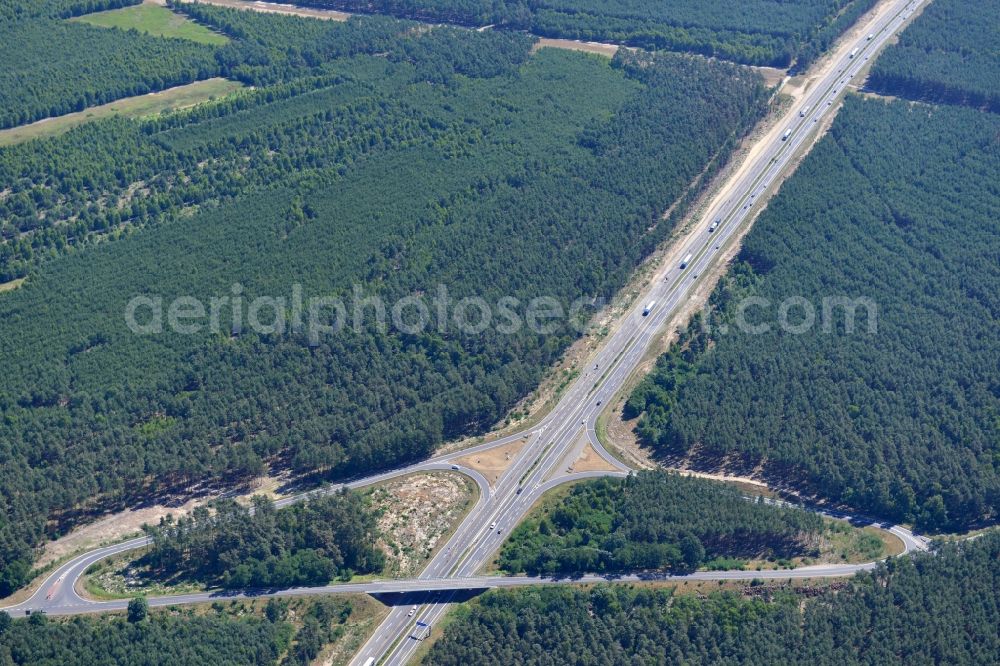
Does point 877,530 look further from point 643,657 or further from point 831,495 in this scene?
point 643,657

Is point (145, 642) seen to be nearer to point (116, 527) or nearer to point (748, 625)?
point (116, 527)

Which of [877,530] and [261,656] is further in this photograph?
[877,530]

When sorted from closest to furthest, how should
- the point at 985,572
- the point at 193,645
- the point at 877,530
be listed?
the point at 193,645, the point at 985,572, the point at 877,530

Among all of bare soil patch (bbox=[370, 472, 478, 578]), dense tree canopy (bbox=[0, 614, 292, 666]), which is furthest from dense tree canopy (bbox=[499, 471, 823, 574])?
dense tree canopy (bbox=[0, 614, 292, 666])

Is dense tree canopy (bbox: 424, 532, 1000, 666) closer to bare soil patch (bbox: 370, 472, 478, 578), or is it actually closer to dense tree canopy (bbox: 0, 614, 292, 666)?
bare soil patch (bbox: 370, 472, 478, 578)

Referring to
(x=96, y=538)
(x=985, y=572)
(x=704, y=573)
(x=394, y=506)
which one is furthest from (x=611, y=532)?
(x=96, y=538)

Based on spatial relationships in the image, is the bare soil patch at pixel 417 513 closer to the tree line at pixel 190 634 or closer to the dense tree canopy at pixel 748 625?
the tree line at pixel 190 634
